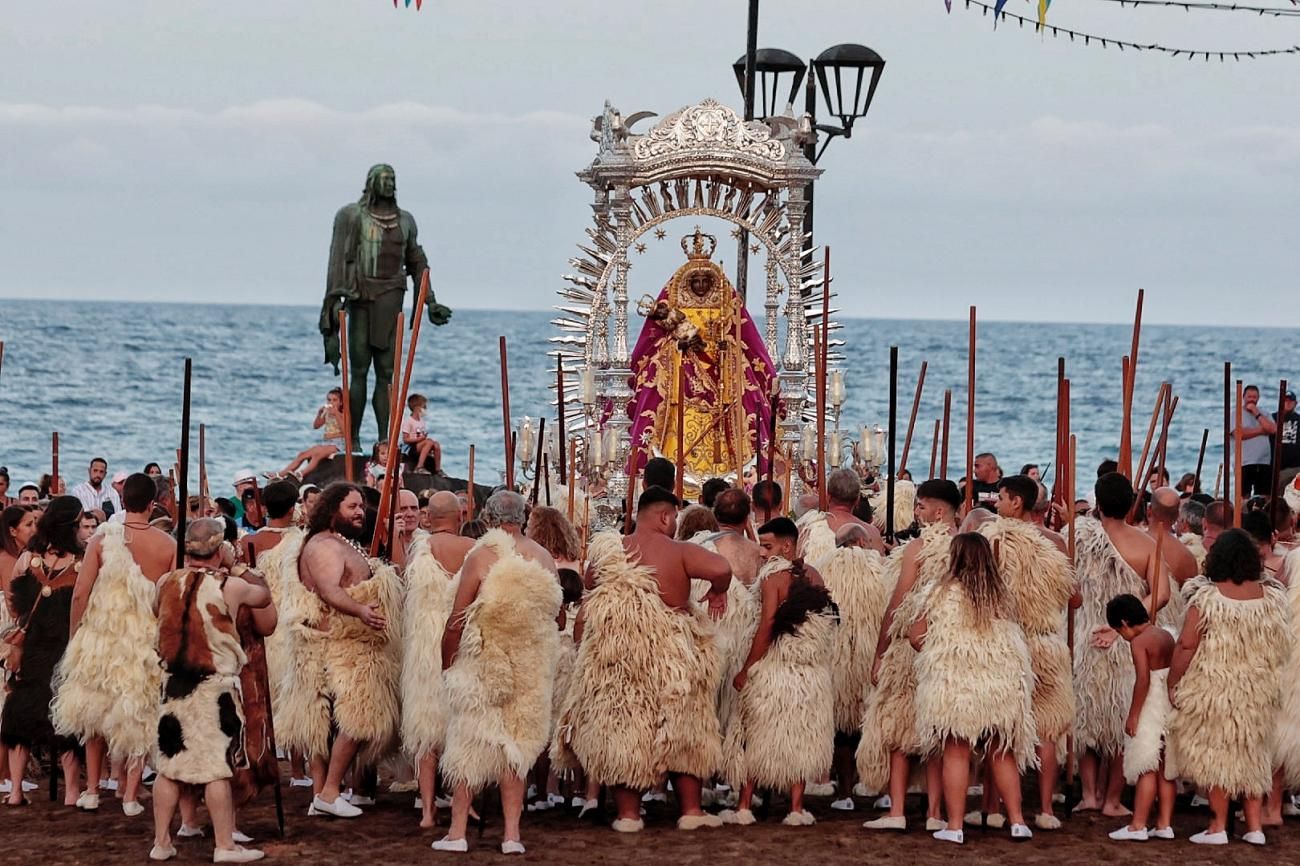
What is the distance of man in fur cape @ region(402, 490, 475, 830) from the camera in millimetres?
8805

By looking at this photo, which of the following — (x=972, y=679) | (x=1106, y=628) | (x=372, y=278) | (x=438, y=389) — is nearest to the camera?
(x=972, y=679)

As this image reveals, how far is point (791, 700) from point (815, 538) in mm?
1285

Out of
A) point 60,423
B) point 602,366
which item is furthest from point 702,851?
point 60,423

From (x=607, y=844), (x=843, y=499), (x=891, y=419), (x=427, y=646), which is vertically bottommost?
(x=607, y=844)

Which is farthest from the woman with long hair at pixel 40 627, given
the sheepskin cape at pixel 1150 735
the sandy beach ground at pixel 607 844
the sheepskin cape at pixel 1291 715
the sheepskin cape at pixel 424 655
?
the sheepskin cape at pixel 1291 715

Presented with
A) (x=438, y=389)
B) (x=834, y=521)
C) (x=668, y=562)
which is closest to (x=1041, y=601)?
(x=834, y=521)

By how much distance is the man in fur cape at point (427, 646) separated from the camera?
28.9ft

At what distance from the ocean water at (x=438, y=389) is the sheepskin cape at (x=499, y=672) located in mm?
9288

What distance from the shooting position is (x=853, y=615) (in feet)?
31.1

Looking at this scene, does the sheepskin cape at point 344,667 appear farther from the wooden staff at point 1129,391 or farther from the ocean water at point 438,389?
the ocean water at point 438,389

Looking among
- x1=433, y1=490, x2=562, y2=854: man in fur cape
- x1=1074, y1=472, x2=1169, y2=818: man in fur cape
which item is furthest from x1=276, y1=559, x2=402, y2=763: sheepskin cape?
x1=1074, y1=472, x2=1169, y2=818: man in fur cape

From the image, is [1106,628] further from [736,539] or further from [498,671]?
[498,671]

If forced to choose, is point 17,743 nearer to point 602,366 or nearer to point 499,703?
point 499,703

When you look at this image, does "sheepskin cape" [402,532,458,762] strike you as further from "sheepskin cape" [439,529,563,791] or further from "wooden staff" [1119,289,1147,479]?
"wooden staff" [1119,289,1147,479]
